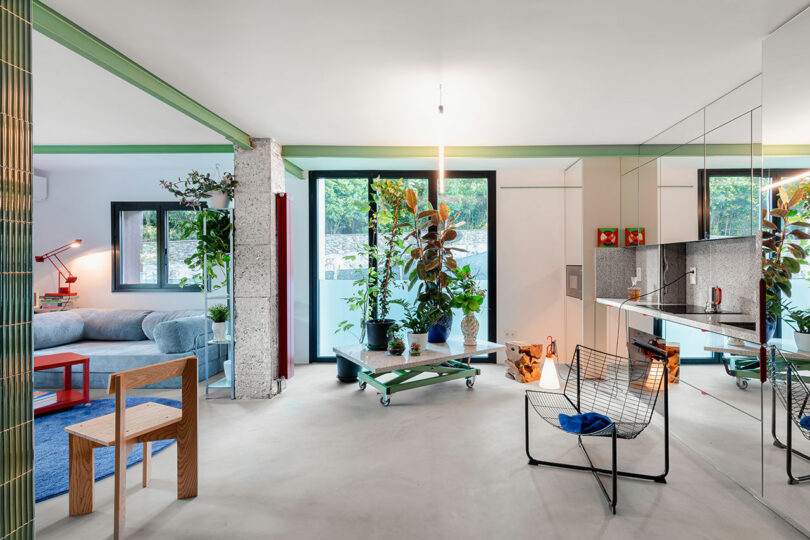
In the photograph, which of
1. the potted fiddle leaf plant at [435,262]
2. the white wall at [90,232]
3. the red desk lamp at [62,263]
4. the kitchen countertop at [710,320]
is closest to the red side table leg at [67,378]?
the white wall at [90,232]

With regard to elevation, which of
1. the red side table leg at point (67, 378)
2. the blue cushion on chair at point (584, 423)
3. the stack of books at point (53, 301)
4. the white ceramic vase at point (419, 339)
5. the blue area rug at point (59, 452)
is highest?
the stack of books at point (53, 301)

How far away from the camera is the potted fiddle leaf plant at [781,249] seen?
214 centimetres

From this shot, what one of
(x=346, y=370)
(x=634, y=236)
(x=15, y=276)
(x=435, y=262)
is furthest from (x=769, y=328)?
(x=346, y=370)

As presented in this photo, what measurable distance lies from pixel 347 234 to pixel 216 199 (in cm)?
185

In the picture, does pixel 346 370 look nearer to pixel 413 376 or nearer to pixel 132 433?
pixel 413 376

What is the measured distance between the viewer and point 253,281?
427cm

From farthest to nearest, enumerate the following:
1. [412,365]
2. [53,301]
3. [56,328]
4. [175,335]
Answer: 1. [53,301]
2. [56,328]
3. [175,335]
4. [412,365]

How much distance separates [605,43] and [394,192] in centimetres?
276

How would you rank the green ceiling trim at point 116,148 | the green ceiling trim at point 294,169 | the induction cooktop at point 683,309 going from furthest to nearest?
the green ceiling trim at point 294,169, the green ceiling trim at point 116,148, the induction cooktop at point 683,309

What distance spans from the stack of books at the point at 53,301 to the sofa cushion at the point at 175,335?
204 cm

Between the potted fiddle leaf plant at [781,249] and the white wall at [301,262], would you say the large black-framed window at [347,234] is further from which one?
the potted fiddle leaf plant at [781,249]

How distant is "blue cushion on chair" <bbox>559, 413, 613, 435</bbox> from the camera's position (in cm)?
250

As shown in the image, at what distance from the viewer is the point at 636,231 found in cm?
445

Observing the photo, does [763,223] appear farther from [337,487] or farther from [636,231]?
[337,487]
